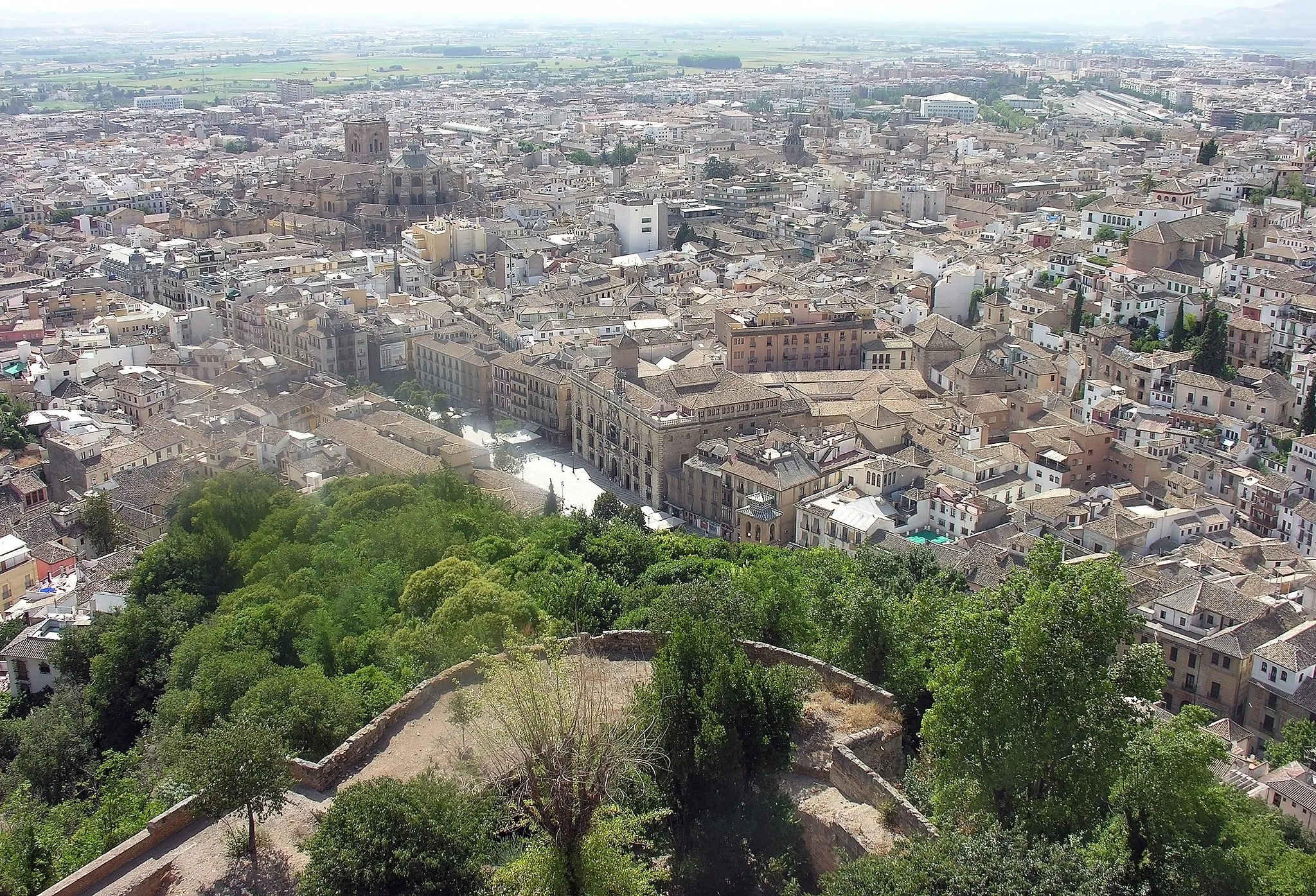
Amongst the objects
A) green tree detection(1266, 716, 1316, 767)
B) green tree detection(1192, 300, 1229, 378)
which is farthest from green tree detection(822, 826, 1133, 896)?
green tree detection(1192, 300, 1229, 378)

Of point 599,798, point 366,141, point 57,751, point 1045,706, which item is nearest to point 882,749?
point 1045,706

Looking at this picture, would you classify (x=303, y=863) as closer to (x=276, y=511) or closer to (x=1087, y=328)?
(x=276, y=511)

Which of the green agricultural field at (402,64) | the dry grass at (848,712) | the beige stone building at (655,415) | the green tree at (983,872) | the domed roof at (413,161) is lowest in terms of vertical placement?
the beige stone building at (655,415)

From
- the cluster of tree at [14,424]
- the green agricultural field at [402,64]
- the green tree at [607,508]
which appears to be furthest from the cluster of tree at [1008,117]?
the cluster of tree at [14,424]

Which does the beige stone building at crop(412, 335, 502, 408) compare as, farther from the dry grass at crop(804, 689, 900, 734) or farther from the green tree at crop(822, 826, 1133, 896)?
the green tree at crop(822, 826, 1133, 896)

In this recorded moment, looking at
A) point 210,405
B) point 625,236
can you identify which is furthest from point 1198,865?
point 625,236

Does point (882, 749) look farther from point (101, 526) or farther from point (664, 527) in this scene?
point (101, 526)

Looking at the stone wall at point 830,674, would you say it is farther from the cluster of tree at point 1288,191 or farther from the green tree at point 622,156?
the green tree at point 622,156
